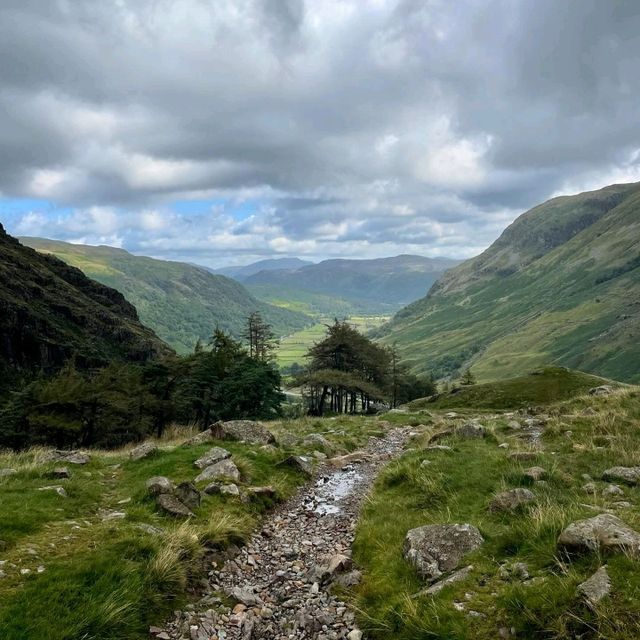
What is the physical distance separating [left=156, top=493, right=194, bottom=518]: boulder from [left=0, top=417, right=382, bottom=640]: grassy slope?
306 mm

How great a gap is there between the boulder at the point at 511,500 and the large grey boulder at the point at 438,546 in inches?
68.7

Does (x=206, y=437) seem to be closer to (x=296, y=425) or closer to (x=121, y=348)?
(x=296, y=425)

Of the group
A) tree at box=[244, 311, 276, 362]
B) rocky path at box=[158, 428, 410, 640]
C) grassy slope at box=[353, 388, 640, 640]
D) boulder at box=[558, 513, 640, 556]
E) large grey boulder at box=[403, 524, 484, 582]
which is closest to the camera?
grassy slope at box=[353, 388, 640, 640]

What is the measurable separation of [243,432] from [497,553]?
17.6 m

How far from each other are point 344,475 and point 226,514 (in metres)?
9.02

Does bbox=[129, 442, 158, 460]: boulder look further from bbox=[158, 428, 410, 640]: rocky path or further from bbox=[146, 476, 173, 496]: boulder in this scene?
bbox=[158, 428, 410, 640]: rocky path

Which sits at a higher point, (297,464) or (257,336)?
(257,336)

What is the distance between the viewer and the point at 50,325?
145 metres

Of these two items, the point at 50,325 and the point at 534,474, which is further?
the point at 50,325

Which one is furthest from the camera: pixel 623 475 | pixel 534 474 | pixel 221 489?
pixel 221 489

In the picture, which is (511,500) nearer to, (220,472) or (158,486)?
(220,472)

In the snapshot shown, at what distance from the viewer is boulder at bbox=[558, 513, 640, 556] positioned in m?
8.09

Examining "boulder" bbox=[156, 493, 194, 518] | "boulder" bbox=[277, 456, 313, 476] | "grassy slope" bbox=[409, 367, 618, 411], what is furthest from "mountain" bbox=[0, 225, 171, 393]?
"boulder" bbox=[156, 493, 194, 518]

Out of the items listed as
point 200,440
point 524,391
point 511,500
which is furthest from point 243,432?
point 524,391
